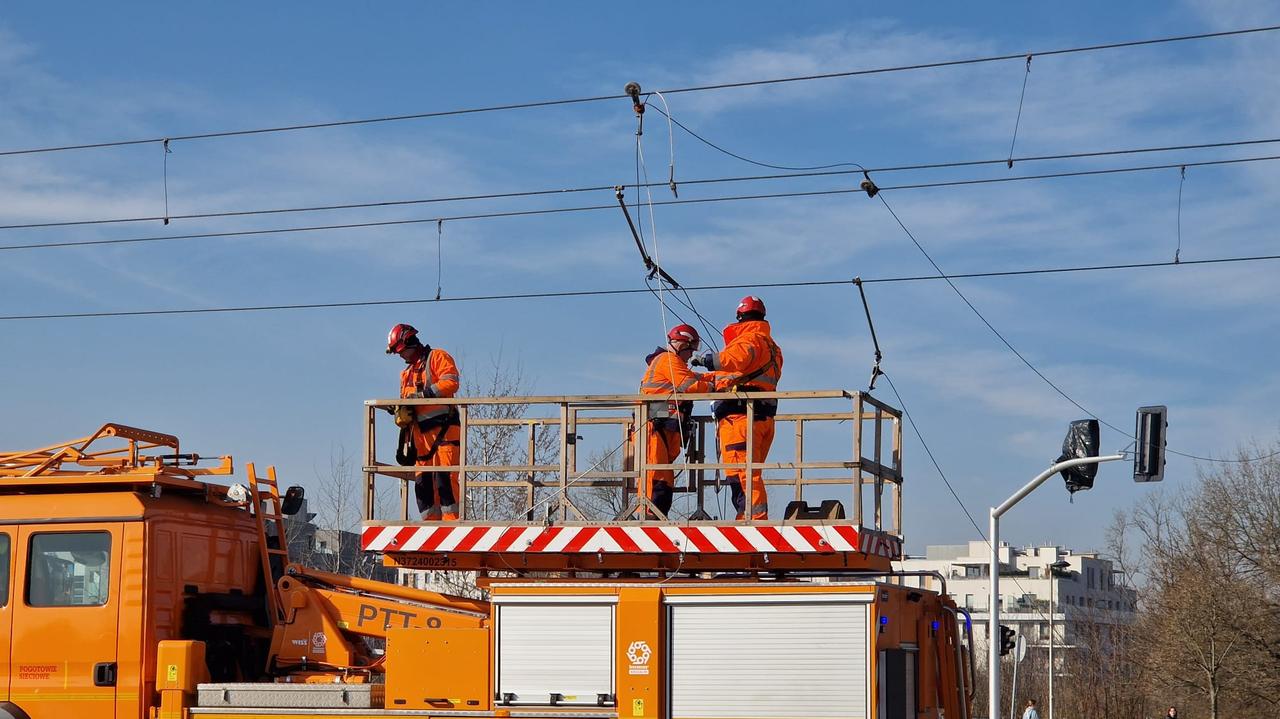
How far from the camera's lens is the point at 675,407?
12.9 metres

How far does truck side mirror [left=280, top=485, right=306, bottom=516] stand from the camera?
1405 centimetres

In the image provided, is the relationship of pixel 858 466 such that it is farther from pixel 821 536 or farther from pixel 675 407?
pixel 675 407

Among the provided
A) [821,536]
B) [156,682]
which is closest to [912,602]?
[821,536]

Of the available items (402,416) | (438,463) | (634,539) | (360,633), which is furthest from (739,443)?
(360,633)

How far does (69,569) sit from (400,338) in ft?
12.0

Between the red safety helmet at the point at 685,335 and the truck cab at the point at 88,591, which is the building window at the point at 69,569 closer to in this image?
the truck cab at the point at 88,591

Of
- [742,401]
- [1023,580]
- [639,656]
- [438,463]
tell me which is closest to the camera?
[639,656]

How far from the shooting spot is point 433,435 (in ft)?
43.6

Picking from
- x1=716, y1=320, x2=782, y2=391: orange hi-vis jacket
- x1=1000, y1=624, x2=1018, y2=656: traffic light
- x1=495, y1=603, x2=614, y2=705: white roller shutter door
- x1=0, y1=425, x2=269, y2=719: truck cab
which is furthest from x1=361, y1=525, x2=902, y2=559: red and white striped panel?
x1=1000, y1=624, x2=1018, y2=656: traffic light

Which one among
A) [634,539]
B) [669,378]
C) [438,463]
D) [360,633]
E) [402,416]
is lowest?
[360,633]

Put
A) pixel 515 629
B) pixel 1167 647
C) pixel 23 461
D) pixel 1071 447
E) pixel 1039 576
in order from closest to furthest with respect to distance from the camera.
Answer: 1. pixel 515 629
2. pixel 23 461
3. pixel 1071 447
4. pixel 1167 647
5. pixel 1039 576

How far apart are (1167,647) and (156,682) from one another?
150 ft

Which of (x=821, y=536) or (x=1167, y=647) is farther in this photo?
(x=1167, y=647)

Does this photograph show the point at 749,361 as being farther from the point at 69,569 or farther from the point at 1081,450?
the point at 1081,450
